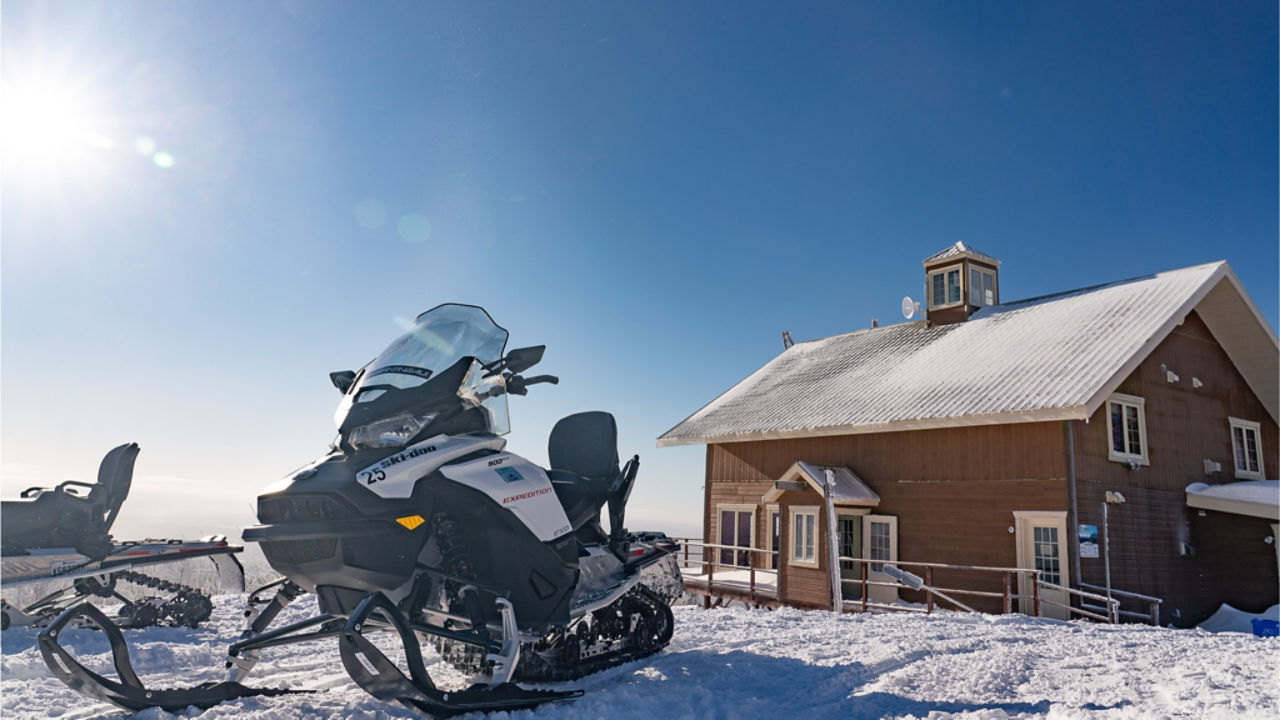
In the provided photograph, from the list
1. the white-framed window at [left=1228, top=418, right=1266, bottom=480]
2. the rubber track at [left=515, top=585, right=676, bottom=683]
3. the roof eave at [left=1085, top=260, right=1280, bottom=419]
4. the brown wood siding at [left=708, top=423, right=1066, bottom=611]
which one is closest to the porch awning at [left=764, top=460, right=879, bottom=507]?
the brown wood siding at [left=708, top=423, right=1066, bottom=611]

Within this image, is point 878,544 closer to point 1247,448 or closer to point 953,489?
point 953,489

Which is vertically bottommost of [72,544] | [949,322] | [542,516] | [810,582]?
[810,582]

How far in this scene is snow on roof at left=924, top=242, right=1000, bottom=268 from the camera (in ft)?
57.4

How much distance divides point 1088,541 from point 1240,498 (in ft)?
11.9

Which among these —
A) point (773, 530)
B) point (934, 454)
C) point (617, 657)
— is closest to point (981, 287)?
point (934, 454)

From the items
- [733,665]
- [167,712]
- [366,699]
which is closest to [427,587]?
[366,699]

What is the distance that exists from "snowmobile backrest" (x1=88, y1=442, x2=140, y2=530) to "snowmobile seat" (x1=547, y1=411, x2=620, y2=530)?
4191mm

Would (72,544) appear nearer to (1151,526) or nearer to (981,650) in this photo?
(981,650)

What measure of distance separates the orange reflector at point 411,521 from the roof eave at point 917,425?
34.6 feet

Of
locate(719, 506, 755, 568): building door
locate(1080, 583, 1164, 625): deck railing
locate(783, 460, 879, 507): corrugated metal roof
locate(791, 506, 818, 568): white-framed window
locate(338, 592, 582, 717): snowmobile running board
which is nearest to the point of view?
locate(338, 592, 582, 717): snowmobile running board

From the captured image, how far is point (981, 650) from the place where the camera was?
4871 millimetres

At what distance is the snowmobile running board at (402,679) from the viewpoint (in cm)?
287

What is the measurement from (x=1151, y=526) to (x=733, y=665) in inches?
469

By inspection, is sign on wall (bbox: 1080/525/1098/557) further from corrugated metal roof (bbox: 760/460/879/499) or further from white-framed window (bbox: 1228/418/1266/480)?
white-framed window (bbox: 1228/418/1266/480)
